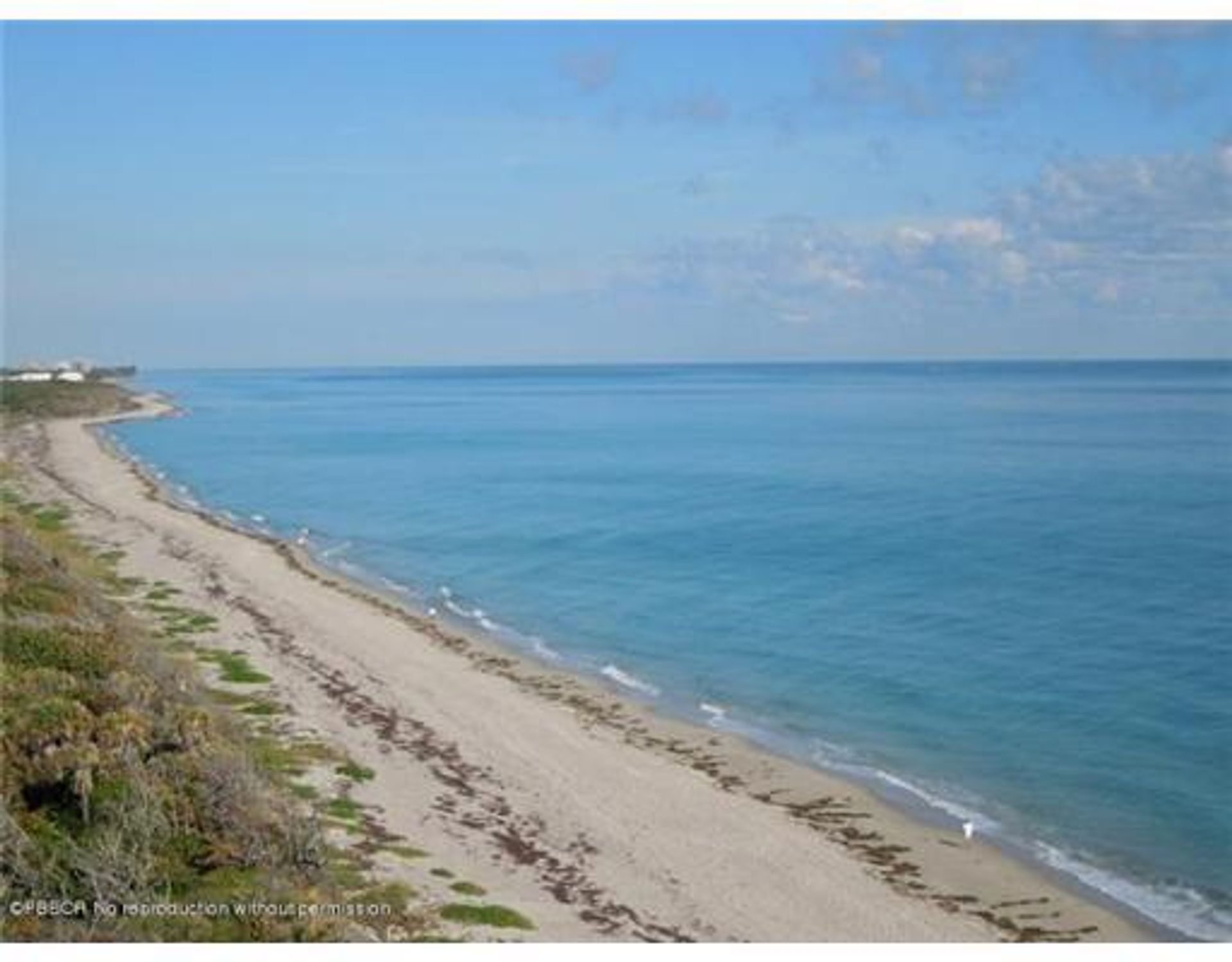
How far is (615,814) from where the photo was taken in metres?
20.6

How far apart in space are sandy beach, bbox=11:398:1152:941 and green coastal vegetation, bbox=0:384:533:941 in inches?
38.1

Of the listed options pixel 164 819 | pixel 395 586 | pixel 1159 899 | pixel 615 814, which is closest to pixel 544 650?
pixel 395 586

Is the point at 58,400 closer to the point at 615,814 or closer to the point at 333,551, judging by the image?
the point at 333,551

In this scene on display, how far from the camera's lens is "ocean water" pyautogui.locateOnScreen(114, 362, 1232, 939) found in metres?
23.4

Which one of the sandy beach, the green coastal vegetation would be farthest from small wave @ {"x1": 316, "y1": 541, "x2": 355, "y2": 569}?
the green coastal vegetation

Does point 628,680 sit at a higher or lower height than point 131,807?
lower

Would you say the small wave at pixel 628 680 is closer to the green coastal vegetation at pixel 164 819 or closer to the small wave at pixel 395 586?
the green coastal vegetation at pixel 164 819

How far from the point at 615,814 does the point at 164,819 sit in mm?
7737

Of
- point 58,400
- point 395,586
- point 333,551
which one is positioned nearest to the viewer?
point 395,586

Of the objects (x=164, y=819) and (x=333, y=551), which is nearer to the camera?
(x=164, y=819)

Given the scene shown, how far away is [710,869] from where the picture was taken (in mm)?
18359

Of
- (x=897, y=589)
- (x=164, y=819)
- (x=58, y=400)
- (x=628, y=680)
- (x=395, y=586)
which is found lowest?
(x=395, y=586)

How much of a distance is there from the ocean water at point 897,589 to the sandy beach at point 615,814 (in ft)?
4.81

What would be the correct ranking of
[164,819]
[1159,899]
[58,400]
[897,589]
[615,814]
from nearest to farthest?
1. [164,819]
2. [1159,899]
3. [615,814]
4. [897,589]
5. [58,400]
